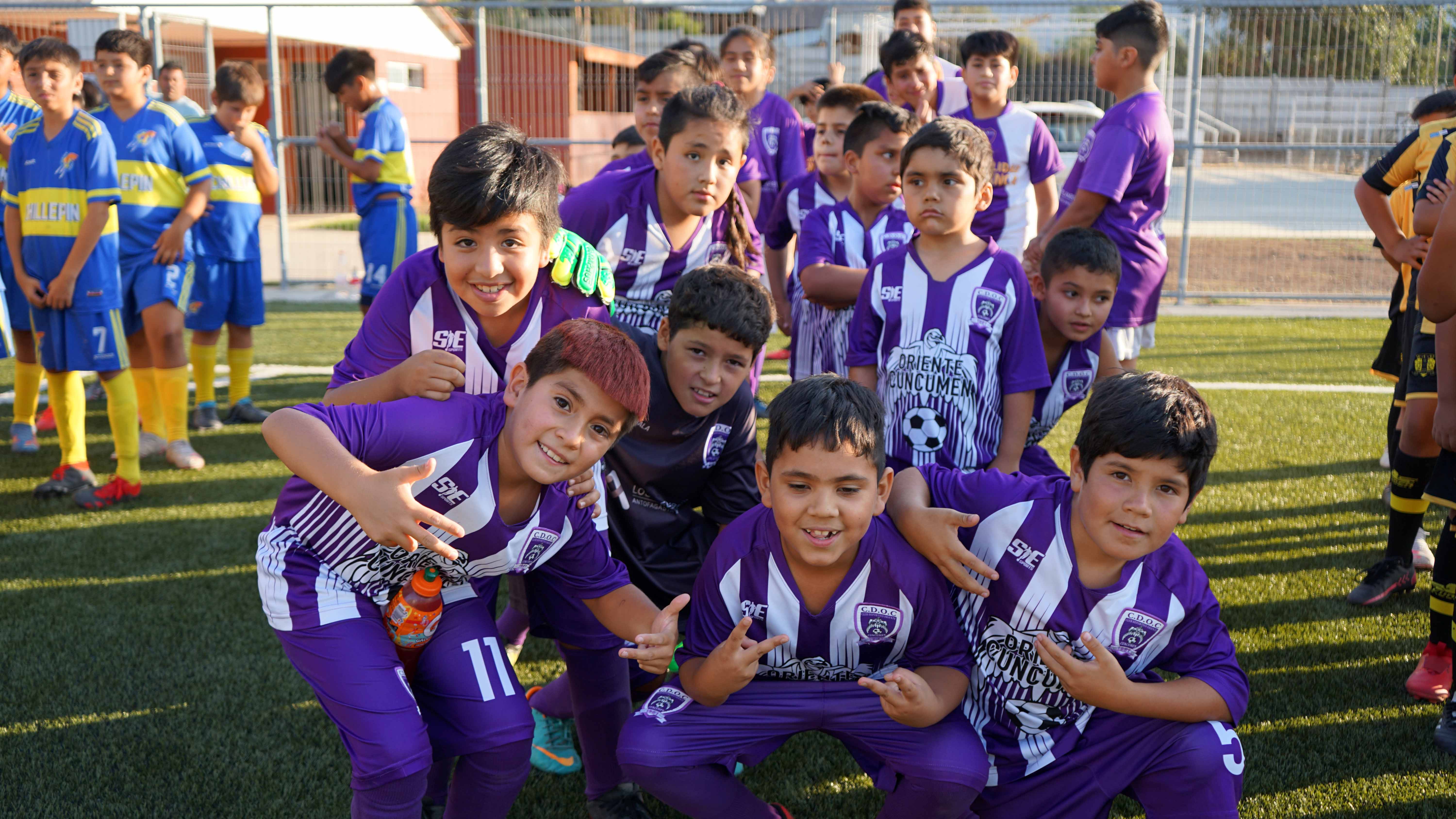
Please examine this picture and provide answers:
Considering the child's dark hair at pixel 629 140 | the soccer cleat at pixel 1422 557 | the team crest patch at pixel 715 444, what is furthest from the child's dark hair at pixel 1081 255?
the child's dark hair at pixel 629 140

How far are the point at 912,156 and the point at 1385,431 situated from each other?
463 cm

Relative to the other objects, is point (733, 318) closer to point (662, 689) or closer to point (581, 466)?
point (581, 466)

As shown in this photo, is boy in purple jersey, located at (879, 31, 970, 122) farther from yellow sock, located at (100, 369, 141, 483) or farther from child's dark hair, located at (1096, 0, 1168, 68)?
yellow sock, located at (100, 369, 141, 483)

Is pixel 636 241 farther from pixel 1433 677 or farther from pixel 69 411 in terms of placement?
pixel 69 411

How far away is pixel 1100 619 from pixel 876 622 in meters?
0.47

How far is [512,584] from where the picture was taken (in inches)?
116

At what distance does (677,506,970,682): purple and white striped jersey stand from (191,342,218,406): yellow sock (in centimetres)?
510

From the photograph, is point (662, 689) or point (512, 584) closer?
point (662, 689)

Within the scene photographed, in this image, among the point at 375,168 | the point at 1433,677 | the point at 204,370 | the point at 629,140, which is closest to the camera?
the point at 1433,677

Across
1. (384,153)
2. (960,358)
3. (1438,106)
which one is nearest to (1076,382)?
(960,358)

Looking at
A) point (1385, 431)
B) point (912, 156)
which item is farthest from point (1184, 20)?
point (912, 156)

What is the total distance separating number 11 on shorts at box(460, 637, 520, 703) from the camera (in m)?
2.30

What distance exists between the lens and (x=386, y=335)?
8.73 ft

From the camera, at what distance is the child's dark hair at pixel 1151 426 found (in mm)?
2203
